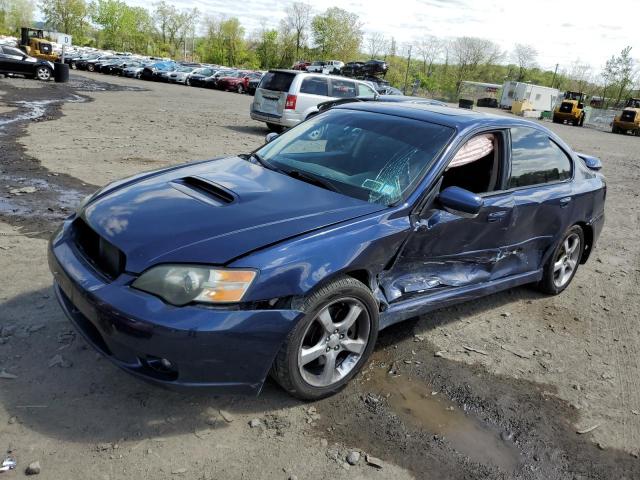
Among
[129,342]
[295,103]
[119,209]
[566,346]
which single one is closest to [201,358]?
[129,342]

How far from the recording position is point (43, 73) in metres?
26.9

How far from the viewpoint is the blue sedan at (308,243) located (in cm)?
254

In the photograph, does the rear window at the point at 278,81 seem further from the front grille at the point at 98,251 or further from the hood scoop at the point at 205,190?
the front grille at the point at 98,251

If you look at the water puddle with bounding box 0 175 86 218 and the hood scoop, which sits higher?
the hood scoop

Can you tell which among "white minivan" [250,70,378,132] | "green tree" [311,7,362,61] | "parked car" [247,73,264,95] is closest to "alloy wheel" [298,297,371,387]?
"white minivan" [250,70,378,132]

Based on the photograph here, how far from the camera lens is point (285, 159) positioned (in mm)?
3896

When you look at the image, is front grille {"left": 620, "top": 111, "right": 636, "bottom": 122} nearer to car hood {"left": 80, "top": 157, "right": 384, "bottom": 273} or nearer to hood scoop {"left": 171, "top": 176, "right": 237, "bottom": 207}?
car hood {"left": 80, "top": 157, "right": 384, "bottom": 273}

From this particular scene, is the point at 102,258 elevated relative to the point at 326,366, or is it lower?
elevated

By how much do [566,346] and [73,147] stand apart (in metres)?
8.62

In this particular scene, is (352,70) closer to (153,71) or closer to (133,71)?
(153,71)

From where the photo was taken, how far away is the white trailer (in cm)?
5394

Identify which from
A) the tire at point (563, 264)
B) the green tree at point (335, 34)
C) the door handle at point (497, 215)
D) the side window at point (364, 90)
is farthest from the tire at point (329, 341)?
the green tree at point (335, 34)

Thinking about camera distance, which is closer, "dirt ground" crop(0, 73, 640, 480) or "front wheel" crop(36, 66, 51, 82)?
"dirt ground" crop(0, 73, 640, 480)

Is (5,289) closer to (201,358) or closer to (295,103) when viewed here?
(201,358)
